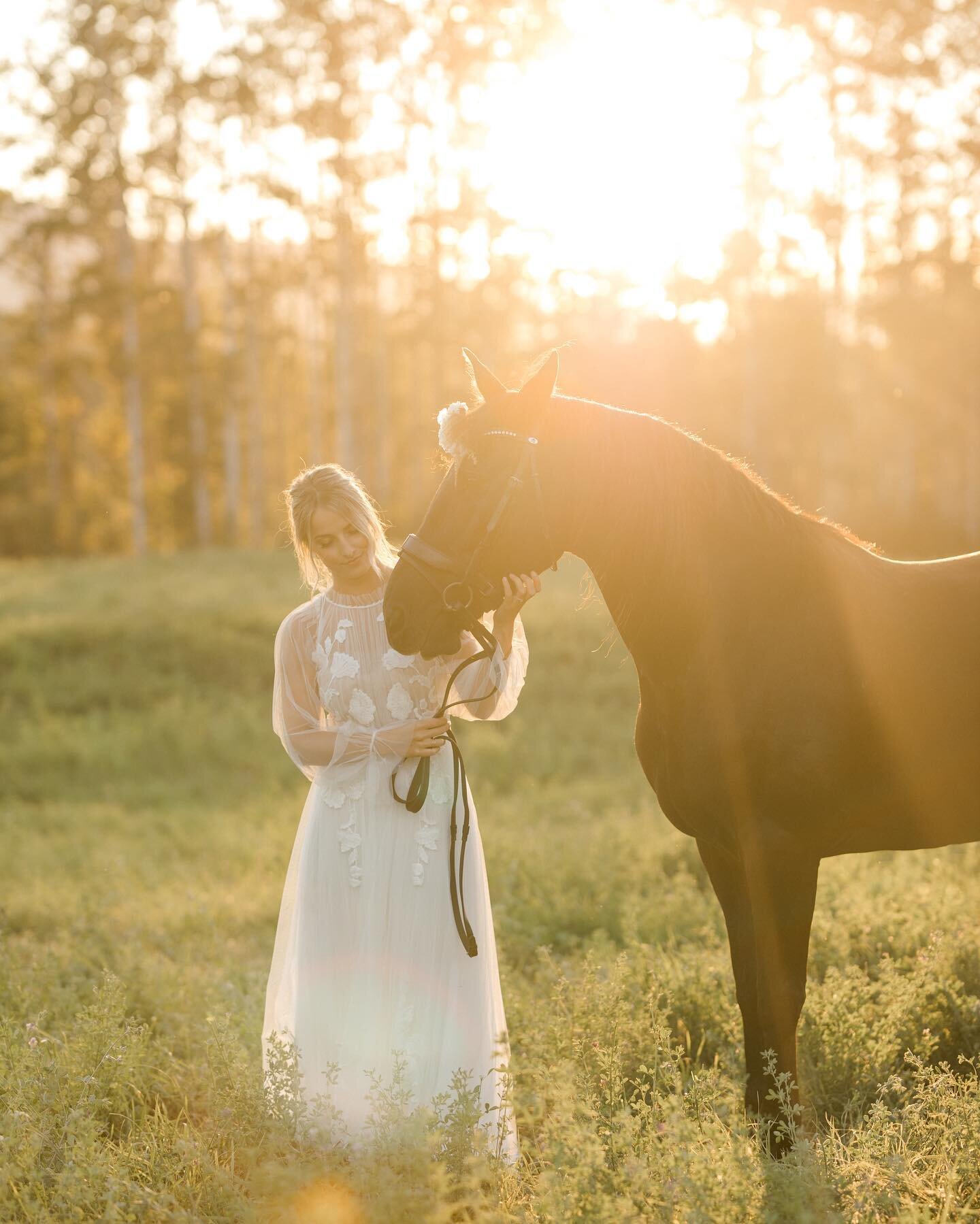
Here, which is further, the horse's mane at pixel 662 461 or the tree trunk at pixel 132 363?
the tree trunk at pixel 132 363

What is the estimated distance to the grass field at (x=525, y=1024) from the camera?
296cm

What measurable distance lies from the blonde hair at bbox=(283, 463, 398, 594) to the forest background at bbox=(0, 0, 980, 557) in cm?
1576

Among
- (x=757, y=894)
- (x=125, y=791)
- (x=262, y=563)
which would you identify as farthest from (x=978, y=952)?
(x=262, y=563)

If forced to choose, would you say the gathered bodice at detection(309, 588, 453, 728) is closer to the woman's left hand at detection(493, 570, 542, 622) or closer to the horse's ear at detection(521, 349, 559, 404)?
the woman's left hand at detection(493, 570, 542, 622)

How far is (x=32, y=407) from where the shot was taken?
119ft

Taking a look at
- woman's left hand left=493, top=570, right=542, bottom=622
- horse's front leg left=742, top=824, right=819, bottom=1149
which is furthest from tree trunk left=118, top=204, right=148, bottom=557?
horse's front leg left=742, top=824, right=819, bottom=1149

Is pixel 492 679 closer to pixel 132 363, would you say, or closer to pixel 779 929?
pixel 779 929

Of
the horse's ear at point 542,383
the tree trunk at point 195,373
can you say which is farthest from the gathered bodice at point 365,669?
the tree trunk at point 195,373

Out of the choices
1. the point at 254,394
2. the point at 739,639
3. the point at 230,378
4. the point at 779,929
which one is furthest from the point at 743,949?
the point at 254,394

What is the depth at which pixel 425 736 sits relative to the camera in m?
3.66

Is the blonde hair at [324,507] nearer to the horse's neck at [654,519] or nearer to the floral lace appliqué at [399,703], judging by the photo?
the floral lace appliqué at [399,703]

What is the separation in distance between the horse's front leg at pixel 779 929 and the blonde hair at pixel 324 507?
160cm

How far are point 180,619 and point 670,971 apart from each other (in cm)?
1112

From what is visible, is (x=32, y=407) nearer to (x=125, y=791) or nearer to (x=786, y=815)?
(x=125, y=791)
